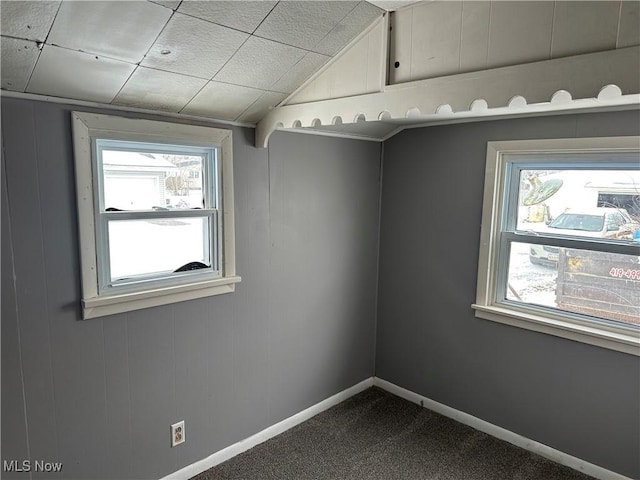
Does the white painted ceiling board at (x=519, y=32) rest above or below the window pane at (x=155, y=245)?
above

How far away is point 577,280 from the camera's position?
2.62 metres

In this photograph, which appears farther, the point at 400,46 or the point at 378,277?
the point at 378,277

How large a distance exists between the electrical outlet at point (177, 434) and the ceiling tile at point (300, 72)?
1891 mm

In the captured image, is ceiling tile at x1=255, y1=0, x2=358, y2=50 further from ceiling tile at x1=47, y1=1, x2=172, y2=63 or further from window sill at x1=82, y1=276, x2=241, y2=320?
window sill at x1=82, y1=276, x2=241, y2=320

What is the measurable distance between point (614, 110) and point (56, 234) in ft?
9.34

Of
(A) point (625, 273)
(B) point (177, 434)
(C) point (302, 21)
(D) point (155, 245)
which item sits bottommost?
(B) point (177, 434)

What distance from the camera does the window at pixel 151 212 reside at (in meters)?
1.97

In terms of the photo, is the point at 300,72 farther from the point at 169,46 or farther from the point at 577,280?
the point at 577,280

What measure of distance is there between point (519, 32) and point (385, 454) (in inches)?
96.0

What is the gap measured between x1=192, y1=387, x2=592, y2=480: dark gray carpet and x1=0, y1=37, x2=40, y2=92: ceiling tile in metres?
2.19

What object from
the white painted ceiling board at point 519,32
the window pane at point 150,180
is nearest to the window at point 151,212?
the window pane at point 150,180

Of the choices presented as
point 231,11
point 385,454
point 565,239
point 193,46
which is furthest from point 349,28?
point 385,454

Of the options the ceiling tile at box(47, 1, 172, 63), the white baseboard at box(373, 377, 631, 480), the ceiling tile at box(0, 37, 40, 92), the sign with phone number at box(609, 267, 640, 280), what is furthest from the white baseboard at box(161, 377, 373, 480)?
the ceiling tile at box(47, 1, 172, 63)

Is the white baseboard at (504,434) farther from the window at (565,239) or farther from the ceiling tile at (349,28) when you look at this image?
the ceiling tile at (349,28)
